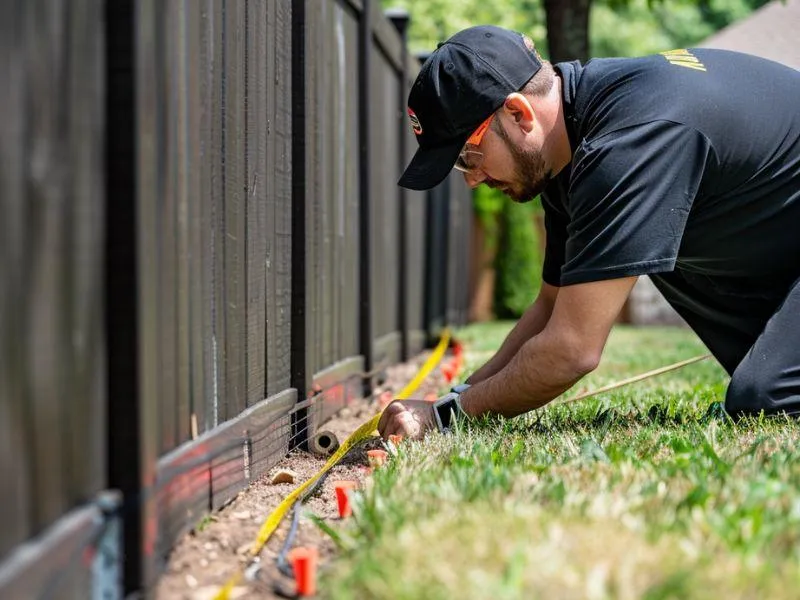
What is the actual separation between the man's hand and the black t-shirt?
738 mm

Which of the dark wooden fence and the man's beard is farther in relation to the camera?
the man's beard

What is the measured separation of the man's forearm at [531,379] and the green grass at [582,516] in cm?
9

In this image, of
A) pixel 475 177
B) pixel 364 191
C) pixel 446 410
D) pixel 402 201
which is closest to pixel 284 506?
pixel 446 410

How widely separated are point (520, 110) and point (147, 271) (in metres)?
1.45

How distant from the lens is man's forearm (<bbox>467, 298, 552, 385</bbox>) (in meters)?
3.83

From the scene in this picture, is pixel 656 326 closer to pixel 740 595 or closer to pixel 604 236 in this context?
pixel 604 236

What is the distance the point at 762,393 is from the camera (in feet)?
11.3

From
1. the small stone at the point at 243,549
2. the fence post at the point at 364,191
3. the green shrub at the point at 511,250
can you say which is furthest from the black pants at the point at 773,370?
the green shrub at the point at 511,250

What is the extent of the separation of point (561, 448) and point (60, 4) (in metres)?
1.91

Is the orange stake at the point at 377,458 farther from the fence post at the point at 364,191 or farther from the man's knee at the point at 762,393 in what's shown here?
the fence post at the point at 364,191

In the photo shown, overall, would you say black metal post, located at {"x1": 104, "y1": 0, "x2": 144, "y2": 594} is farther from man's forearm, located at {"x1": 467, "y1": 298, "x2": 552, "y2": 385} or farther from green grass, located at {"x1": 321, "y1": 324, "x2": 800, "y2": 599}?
man's forearm, located at {"x1": 467, "y1": 298, "x2": 552, "y2": 385}

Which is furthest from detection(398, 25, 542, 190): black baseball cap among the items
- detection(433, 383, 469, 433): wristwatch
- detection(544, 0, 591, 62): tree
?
detection(544, 0, 591, 62): tree

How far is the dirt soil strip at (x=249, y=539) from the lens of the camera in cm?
229

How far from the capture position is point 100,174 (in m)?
2.06
